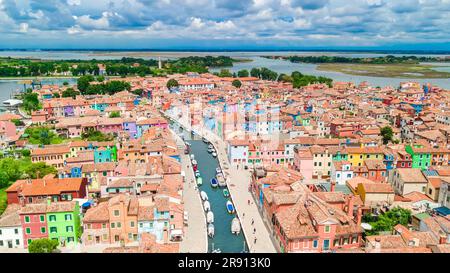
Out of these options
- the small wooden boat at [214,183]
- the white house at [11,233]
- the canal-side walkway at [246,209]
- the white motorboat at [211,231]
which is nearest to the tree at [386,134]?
the canal-side walkway at [246,209]

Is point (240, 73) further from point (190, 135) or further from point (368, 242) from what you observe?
point (368, 242)

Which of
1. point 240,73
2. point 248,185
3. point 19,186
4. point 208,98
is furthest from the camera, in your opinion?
point 240,73

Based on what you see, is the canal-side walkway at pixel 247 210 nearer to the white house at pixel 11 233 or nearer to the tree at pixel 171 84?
the white house at pixel 11 233

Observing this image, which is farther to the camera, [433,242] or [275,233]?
[275,233]

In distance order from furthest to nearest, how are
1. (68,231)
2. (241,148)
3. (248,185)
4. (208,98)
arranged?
(208,98)
(241,148)
(248,185)
(68,231)

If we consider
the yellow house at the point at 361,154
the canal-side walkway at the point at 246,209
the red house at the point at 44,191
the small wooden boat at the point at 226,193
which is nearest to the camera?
the canal-side walkway at the point at 246,209
